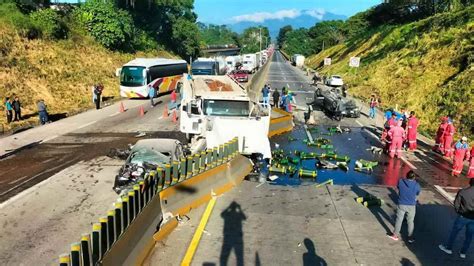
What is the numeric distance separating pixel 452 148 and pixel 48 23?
38.7 metres

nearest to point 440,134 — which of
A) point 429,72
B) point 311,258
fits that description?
point 311,258

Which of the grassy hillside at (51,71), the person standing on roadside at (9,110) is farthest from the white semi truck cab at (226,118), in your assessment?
the grassy hillside at (51,71)

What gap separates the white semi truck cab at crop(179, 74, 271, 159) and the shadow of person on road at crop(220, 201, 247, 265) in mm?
3471

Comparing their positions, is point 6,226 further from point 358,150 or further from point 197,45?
point 197,45

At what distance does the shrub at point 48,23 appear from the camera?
41.3 meters

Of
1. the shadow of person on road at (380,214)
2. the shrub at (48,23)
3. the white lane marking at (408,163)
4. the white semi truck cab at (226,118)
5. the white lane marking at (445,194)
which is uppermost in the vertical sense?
the shrub at (48,23)

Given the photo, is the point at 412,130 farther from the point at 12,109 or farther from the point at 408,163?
the point at 12,109

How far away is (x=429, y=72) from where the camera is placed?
3509 cm

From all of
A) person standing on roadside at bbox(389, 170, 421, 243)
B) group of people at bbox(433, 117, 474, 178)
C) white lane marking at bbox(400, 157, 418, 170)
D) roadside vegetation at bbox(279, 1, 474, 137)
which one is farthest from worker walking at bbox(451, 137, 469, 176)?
roadside vegetation at bbox(279, 1, 474, 137)

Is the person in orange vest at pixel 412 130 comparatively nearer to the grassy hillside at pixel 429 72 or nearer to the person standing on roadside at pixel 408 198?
the grassy hillside at pixel 429 72

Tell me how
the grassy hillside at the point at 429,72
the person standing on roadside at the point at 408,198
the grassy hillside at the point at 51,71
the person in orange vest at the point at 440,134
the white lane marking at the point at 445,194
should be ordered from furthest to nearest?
the grassy hillside at the point at 51,71 → the grassy hillside at the point at 429,72 → the person in orange vest at the point at 440,134 → the white lane marking at the point at 445,194 → the person standing on roadside at the point at 408,198

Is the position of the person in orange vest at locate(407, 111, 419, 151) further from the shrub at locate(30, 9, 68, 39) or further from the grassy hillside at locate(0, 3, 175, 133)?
the shrub at locate(30, 9, 68, 39)

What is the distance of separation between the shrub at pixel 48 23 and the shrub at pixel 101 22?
5.50m

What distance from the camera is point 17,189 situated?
44.3 ft
